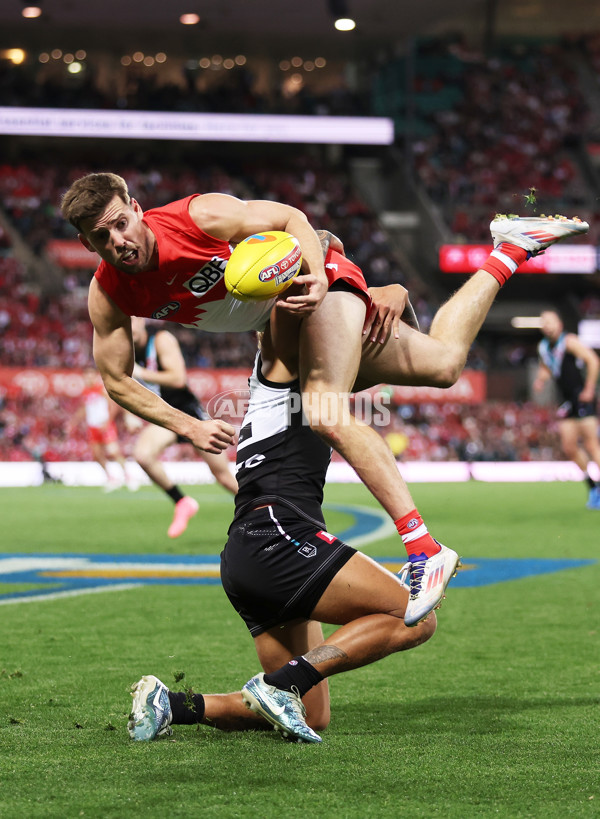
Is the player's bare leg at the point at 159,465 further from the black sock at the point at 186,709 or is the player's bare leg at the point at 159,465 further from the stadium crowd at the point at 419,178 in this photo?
the stadium crowd at the point at 419,178

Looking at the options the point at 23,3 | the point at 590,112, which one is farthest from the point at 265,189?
the point at 590,112

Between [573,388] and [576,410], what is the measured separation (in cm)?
31

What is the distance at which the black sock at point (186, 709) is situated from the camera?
389 cm

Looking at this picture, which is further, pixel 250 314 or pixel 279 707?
pixel 250 314

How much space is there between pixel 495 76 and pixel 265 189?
9.71m

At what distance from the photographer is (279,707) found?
3666 mm

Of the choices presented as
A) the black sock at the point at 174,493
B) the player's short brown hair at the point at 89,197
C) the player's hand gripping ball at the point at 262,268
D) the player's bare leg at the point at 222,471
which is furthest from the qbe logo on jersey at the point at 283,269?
the black sock at the point at 174,493

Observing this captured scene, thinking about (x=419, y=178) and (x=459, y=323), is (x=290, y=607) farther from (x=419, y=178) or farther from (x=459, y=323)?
(x=419, y=178)

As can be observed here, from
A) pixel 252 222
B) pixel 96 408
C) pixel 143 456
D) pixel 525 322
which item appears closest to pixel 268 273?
pixel 252 222

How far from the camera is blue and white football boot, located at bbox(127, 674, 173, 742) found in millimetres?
3711

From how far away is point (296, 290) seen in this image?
4.08 metres

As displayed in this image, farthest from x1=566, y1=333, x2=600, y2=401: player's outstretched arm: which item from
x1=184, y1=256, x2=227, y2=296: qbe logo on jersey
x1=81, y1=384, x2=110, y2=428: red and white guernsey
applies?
x1=184, y1=256, x2=227, y2=296: qbe logo on jersey

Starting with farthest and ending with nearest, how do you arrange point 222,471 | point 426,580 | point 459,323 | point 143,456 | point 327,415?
point 143,456 < point 222,471 < point 459,323 < point 327,415 < point 426,580

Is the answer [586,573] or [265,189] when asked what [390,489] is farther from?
[265,189]
